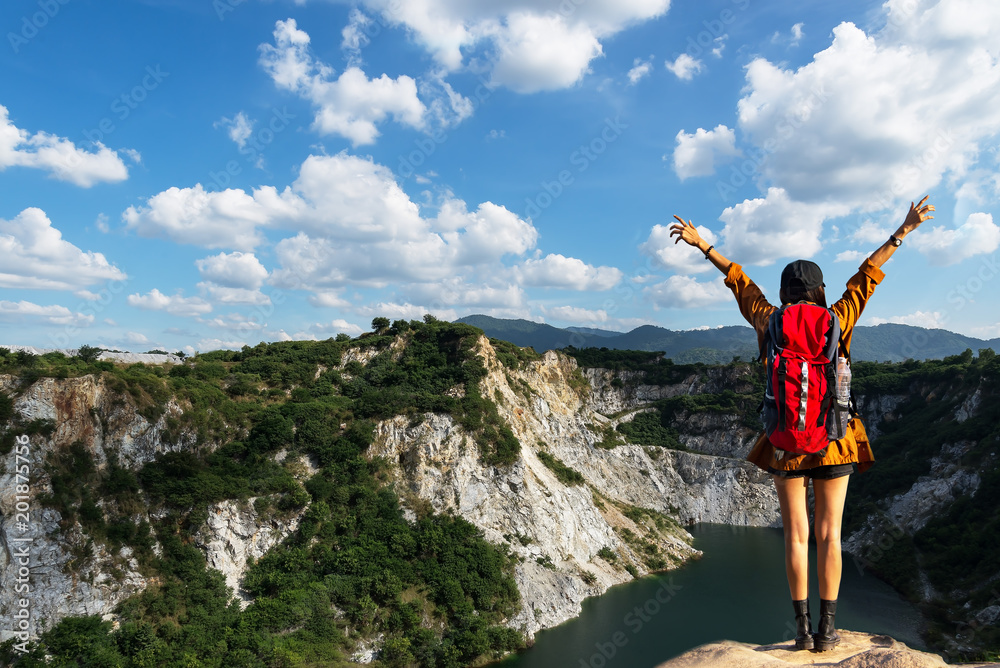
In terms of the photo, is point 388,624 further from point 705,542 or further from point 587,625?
point 705,542

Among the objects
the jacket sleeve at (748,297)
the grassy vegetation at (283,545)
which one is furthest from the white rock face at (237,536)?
the jacket sleeve at (748,297)

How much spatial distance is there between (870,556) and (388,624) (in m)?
35.4

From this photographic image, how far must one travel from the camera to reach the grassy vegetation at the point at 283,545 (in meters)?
18.9

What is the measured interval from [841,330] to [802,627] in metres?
2.20

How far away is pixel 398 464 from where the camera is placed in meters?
29.3

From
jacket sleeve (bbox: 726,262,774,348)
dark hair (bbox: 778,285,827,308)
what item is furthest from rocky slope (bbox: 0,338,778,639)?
dark hair (bbox: 778,285,827,308)

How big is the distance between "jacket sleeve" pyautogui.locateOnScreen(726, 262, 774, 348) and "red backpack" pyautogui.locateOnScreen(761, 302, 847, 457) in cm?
32

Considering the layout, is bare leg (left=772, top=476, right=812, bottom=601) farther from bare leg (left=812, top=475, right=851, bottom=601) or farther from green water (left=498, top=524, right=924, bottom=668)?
green water (left=498, top=524, right=924, bottom=668)

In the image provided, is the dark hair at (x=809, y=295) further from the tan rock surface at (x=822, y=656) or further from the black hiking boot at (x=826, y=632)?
the tan rock surface at (x=822, y=656)

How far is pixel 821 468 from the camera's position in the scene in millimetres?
3711

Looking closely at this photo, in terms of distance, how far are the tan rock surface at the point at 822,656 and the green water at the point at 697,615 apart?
61.8ft

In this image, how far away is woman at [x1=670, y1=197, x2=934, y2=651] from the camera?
144 inches

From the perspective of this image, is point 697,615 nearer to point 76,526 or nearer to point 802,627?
point 802,627

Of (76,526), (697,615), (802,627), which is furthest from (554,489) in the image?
(802,627)
